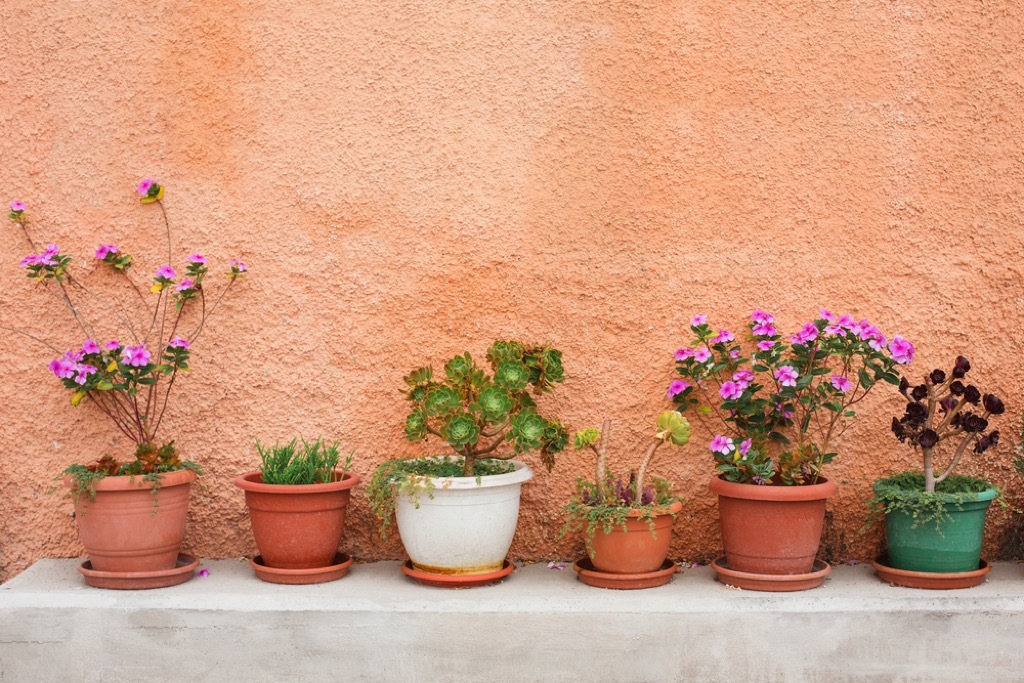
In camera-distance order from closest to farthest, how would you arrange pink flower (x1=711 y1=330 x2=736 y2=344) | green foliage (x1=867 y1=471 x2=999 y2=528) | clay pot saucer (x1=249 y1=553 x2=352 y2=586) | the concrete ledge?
the concrete ledge
green foliage (x1=867 y1=471 x2=999 y2=528)
clay pot saucer (x1=249 y1=553 x2=352 y2=586)
pink flower (x1=711 y1=330 x2=736 y2=344)

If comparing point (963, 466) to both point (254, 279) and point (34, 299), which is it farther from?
point (34, 299)

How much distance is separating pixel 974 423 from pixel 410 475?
1.67 meters

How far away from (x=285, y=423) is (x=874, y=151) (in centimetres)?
210

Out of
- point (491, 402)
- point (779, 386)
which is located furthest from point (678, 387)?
point (491, 402)

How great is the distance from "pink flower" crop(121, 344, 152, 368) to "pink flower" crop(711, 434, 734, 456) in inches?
68.4

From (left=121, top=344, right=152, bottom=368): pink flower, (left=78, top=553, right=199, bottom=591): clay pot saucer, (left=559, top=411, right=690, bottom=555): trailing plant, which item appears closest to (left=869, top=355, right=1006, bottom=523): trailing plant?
(left=559, top=411, right=690, bottom=555): trailing plant

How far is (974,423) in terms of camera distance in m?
2.83

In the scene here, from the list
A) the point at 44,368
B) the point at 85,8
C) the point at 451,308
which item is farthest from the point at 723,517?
the point at 85,8

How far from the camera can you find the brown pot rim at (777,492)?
2.78 m

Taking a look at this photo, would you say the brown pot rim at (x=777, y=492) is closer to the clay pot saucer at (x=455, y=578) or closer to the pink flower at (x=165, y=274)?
the clay pot saucer at (x=455, y=578)

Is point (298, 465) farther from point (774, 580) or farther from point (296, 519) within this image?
point (774, 580)

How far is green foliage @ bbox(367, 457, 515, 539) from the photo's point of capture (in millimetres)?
2781

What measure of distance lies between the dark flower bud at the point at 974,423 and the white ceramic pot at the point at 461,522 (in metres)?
1.32

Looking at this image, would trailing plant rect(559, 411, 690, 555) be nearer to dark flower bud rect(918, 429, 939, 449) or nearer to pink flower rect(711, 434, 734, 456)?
pink flower rect(711, 434, 734, 456)
